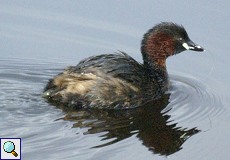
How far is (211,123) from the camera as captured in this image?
372 inches

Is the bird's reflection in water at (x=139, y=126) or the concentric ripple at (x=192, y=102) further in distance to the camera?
the concentric ripple at (x=192, y=102)

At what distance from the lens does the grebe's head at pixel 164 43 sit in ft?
34.8

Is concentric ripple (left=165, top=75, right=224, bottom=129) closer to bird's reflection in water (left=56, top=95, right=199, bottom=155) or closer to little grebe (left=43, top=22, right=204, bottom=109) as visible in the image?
bird's reflection in water (left=56, top=95, right=199, bottom=155)

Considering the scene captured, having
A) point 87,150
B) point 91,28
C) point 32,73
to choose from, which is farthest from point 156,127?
point 91,28

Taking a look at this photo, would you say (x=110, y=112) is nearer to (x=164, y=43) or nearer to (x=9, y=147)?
(x=164, y=43)

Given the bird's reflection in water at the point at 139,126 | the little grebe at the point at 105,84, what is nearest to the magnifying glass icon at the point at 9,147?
the bird's reflection in water at the point at 139,126

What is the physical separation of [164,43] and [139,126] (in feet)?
5.96

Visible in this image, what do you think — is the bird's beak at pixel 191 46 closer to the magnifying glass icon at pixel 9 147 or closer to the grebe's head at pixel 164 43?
the grebe's head at pixel 164 43

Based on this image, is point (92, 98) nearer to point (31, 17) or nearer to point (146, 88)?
point (146, 88)

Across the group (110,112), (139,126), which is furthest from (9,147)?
(110,112)

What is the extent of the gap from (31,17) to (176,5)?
223 cm

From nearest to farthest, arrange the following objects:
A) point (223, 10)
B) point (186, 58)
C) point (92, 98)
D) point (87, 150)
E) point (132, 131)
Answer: point (87, 150) < point (132, 131) < point (92, 98) < point (186, 58) < point (223, 10)

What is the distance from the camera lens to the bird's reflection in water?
8.76 metres

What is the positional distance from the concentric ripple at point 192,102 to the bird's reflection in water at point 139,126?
0.63 ft
